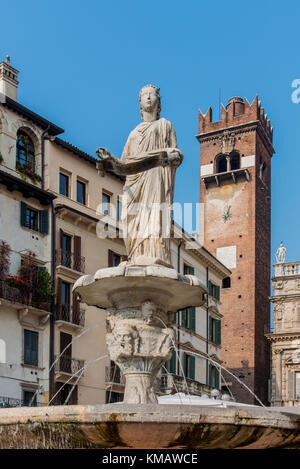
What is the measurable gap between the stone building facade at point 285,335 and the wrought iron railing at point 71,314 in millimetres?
27689

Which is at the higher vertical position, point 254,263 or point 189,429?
point 254,263

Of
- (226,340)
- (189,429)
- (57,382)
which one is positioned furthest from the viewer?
(226,340)

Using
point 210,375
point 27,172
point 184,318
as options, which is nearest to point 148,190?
point 27,172

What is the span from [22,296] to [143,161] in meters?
19.1

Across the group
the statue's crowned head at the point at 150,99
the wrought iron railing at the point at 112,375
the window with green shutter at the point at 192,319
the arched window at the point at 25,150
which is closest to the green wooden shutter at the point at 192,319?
the window with green shutter at the point at 192,319

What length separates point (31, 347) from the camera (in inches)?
1225

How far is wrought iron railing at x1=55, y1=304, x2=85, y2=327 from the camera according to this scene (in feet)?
106

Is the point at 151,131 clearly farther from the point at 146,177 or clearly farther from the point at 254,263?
the point at 254,263

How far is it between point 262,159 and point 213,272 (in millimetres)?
25656

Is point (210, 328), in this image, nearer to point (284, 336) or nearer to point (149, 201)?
point (284, 336)

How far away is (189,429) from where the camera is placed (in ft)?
29.1

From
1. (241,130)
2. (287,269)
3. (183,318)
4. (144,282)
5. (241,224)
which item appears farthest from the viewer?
(241,130)

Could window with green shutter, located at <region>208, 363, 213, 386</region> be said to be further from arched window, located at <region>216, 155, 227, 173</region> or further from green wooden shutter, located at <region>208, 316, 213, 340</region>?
arched window, located at <region>216, 155, 227, 173</region>
